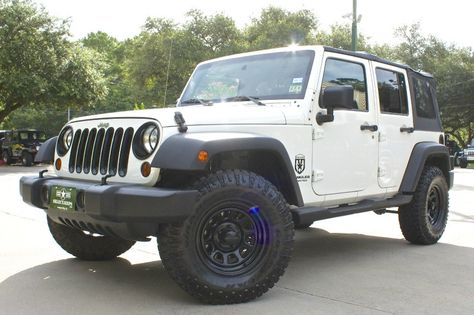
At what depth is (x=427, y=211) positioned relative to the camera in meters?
6.19

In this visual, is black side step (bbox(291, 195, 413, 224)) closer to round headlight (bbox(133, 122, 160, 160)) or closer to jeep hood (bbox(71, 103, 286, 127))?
jeep hood (bbox(71, 103, 286, 127))

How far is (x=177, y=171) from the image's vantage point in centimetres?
382

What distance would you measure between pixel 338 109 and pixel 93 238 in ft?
8.26

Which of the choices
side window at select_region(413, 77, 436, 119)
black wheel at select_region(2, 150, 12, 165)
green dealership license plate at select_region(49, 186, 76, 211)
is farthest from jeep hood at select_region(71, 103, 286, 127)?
black wheel at select_region(2, 150, 12, 165)

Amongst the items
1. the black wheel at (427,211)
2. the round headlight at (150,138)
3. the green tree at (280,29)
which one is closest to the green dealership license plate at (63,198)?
the round headlight at (150,138)

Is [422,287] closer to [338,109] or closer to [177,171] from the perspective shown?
[338,109]

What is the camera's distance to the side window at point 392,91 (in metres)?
5.65

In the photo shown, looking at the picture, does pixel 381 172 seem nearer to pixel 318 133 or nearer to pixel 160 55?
pixel 318 133

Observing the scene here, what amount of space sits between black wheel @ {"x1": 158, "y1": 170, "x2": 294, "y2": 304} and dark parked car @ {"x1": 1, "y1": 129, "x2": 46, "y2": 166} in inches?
886

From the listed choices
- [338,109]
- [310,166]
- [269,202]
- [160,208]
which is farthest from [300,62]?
[160,208]

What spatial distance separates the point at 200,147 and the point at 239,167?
0.79 m

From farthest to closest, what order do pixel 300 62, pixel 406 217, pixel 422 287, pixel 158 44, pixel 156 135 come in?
1. pixel 158 44
2. pixel 406 217
3. pixel 300 62
4. pixel 422 287
5. pixel 156 135

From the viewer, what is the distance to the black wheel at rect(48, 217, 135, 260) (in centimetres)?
505

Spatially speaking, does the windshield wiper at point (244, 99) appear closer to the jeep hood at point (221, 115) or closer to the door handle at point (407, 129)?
the jeep hood at point (221, 115)
